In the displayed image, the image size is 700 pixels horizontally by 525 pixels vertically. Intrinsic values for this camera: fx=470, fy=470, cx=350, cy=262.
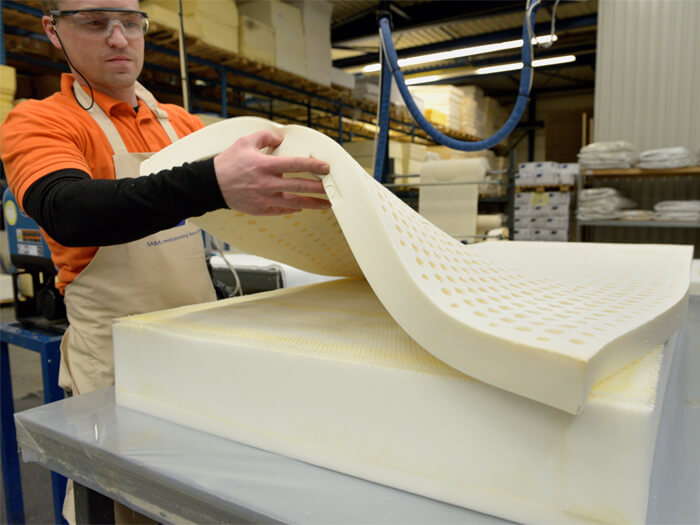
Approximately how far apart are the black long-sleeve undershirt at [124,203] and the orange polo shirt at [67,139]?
118 mm

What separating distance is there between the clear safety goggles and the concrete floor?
156 centimetres

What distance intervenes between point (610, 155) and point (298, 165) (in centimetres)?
435

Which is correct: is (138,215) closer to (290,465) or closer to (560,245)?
(290,465)

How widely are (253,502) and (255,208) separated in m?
0.36

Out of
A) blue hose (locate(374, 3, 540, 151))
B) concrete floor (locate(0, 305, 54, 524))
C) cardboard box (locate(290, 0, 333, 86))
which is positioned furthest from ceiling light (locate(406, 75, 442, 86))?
concrete floor (locate(0, 305, 54, 524))

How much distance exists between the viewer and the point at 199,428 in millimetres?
599

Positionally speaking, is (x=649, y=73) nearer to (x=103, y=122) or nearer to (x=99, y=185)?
(x=103, y=122)

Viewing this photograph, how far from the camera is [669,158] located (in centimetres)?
394

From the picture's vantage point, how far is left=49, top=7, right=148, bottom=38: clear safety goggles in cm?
106

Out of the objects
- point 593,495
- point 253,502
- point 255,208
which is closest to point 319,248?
point 255,208

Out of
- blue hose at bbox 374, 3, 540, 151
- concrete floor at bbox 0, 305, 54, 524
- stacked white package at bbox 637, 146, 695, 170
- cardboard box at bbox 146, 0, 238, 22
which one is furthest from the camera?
stacked white package at bbox 637, 146, 695, 170

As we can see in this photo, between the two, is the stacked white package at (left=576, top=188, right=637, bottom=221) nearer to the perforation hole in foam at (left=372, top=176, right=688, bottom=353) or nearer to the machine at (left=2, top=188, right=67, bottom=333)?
the perforation hole in foam at (left=372, top=176, right=688, bottom=353)

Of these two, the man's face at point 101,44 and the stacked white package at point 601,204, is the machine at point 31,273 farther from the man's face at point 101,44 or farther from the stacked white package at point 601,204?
the stacked white package at point 601,204

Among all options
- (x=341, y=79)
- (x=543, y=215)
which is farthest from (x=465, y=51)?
(x=543, y=215)
